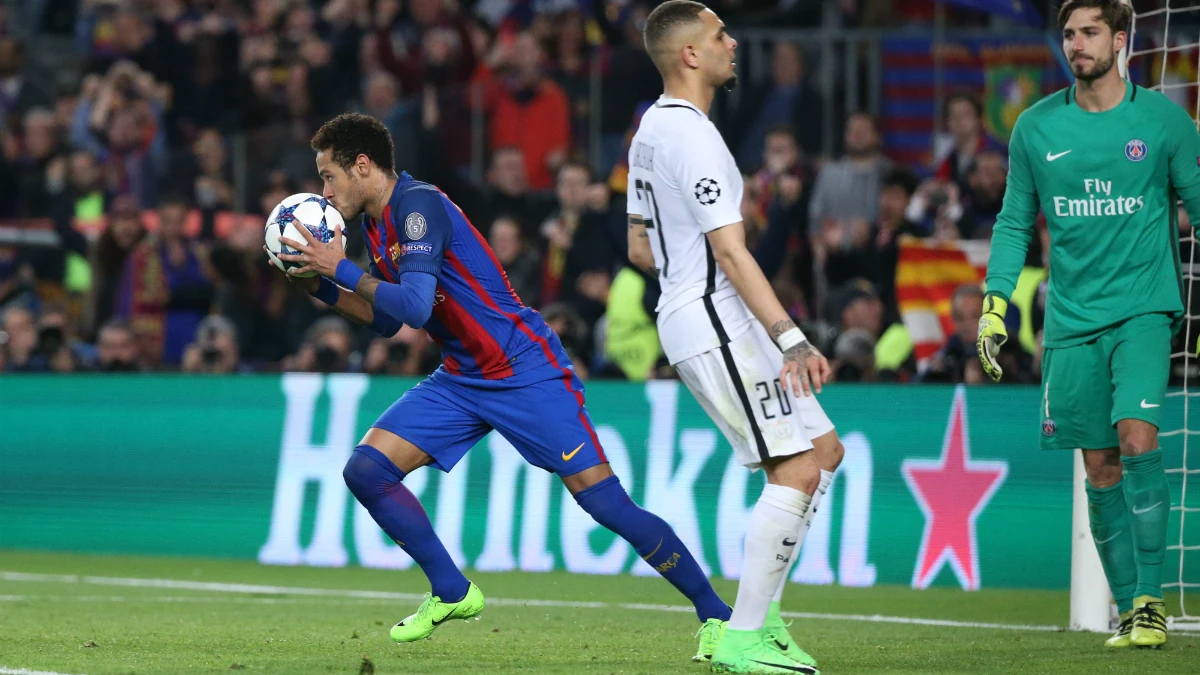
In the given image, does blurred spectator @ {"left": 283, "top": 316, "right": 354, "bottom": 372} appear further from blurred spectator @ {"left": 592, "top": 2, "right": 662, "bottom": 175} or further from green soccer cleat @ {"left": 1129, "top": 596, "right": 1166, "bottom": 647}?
green soccer cleat @ {"left": 1129, "top": 596, "right": 1166, "bottom": 647}

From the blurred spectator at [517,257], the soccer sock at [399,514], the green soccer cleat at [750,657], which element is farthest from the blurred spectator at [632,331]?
the green soccer cleat at [750,657]

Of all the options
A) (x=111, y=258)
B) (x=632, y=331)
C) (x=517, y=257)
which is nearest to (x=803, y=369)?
(x=632, y=331)

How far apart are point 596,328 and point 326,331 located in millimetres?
2110

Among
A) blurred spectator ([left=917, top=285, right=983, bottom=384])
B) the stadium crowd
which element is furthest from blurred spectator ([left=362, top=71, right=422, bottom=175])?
blurred spectator ([left=917, top=285, right=983, bottom=384])

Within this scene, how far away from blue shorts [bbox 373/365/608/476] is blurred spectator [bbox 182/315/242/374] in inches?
279

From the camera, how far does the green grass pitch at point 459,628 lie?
240 inches

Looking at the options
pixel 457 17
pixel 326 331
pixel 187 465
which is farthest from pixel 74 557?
pixel 457 17

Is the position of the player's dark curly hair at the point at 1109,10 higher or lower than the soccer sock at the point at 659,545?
higher

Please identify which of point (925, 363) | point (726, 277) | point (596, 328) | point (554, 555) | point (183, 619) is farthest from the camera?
point (596, 328)

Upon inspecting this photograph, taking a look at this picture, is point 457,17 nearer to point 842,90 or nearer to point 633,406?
point 842,90

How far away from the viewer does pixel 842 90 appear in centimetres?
1330

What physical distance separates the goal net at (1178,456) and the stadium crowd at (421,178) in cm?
160

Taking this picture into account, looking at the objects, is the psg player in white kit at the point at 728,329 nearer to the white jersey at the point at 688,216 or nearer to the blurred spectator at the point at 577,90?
the white jersey at the point at 688,216

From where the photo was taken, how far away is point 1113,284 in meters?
6.65
